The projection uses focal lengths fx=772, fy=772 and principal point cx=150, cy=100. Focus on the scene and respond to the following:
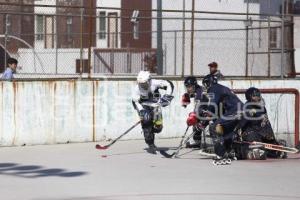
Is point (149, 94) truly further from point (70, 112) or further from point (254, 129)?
point (70, 112)

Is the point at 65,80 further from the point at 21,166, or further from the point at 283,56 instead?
the point at 283,56

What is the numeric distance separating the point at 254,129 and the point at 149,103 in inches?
76.8

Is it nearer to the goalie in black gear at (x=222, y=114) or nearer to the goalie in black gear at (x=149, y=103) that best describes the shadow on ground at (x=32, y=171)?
the goalie in black gear at (x=149, y=103)

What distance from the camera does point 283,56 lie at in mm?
19359

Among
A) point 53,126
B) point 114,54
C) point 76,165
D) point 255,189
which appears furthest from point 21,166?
point 114,54

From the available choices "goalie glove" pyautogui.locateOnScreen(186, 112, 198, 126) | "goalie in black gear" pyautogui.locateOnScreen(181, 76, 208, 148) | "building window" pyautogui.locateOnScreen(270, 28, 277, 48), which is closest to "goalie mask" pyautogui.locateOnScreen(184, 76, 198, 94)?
"goalie in black gear" pyautogui.locateOnScreen(181, 76, 208, 148)

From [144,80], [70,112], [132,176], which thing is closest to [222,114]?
[144,80]

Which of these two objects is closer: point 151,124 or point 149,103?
point 151,124

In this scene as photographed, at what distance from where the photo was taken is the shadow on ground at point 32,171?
11.5m

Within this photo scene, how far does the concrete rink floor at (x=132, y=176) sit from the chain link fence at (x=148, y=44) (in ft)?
14.0

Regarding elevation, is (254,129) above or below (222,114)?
below

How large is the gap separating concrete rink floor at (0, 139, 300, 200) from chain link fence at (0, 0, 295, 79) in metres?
4.26

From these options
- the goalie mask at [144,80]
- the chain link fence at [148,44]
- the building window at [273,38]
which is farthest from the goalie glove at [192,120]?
the building window at [273,38]

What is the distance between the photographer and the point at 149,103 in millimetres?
13953
